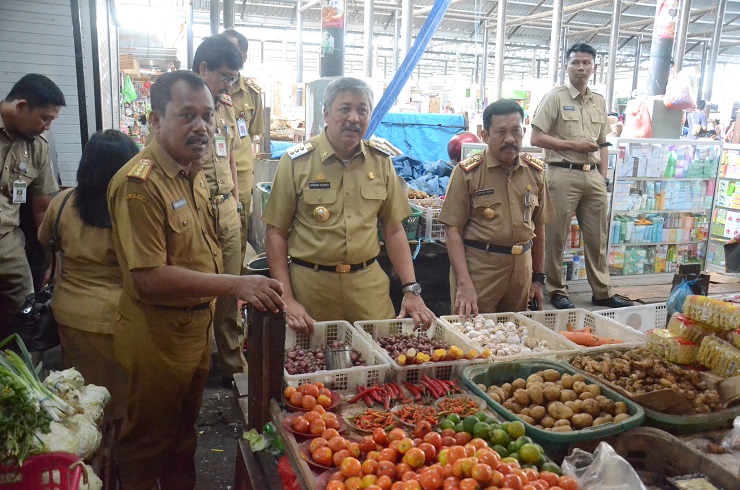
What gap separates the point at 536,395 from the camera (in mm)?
2125

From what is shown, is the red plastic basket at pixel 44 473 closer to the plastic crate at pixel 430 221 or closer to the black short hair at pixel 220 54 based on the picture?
the black short hair at pixel 220 54

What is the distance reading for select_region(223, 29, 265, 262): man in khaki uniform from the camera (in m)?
4.54

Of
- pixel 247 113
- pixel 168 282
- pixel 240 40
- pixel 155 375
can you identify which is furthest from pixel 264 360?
pixel 240 40

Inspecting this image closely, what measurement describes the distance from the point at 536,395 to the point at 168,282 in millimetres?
1413

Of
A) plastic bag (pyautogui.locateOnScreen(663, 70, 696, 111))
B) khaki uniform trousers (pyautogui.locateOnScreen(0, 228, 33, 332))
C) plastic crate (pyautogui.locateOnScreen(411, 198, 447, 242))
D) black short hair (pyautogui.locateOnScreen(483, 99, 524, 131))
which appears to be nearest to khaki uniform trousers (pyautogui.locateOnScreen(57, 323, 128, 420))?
khaki uniform trousers (pyautogui.locateOnScreen(0, 228, 33, 332))

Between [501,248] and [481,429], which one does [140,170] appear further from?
[501,248]

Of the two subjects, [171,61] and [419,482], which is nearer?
[419,482]

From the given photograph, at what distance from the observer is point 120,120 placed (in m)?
9.73

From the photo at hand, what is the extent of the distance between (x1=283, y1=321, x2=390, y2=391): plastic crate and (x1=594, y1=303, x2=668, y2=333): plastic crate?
184cm

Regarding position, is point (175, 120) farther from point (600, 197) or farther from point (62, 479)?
point (600, 197)

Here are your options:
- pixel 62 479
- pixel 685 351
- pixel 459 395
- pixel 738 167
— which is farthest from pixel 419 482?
pixel 738 167

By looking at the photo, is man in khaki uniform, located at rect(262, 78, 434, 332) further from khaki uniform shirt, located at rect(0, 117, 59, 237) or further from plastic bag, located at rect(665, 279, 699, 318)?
khaki uniform shirt, located at rect(0, 117, 59, 237)

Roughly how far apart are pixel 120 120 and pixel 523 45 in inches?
659

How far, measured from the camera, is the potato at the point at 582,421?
1.97m
